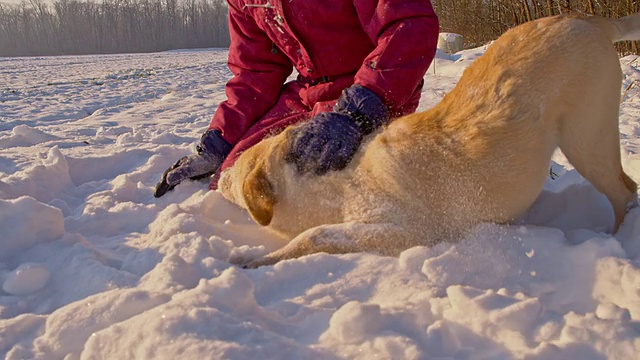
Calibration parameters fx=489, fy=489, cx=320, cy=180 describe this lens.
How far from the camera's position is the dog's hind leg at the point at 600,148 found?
225 cm

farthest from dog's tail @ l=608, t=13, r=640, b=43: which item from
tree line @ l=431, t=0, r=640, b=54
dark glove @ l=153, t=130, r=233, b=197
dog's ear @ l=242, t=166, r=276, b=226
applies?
tree line @ l=431, t=0, r=640, b=54

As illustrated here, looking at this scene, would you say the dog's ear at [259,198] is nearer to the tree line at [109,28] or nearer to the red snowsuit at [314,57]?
the red snowsuit at [314,57]

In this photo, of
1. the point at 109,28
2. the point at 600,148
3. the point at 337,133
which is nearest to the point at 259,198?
the point at 337,133

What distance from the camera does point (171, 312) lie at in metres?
1.51

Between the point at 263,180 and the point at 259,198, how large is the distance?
0.37 feet

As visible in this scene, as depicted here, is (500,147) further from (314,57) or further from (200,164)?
(200,164)

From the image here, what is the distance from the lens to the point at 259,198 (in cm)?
260

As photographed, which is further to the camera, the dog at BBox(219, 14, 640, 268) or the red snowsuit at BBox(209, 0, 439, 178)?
the red snowsuit at BBox(209, 0, 439, 178)

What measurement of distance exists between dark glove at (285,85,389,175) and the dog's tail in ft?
3.90

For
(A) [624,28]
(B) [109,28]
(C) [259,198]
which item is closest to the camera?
(A) [624,28]

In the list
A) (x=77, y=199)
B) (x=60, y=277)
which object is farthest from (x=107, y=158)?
(x=60, y=277)

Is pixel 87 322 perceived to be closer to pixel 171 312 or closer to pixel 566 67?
pixel 171 312

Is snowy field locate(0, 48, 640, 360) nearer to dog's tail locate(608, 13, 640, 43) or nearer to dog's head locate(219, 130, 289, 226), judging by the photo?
dog's head locate(219, 130, 289, 226)

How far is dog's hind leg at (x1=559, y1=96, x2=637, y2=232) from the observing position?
2.25 m
